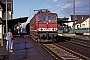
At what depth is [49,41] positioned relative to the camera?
2712 cm

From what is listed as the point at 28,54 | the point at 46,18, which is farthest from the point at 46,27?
the point at 28,54

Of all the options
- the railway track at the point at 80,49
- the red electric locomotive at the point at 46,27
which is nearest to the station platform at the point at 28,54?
the railway track at the point at 80,49

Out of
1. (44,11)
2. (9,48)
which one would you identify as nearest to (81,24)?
(44,11)

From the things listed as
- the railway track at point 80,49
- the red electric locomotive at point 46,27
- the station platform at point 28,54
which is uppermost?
the red electric locomotive at point 46,27

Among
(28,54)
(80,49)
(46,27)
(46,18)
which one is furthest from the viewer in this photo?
(46,18)

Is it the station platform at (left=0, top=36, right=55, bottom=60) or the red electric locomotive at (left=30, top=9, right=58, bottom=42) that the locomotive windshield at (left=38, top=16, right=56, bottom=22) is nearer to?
the red electric locomotive at (left=30, top=9, right=58, bottom=42)

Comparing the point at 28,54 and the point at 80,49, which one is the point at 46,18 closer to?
the point at 80,49

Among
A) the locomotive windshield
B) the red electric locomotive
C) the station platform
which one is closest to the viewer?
the station platform

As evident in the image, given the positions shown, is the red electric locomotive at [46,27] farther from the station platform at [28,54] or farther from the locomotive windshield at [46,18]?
the station platform at [28,54]

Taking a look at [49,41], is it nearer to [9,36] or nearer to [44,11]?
[44,11]

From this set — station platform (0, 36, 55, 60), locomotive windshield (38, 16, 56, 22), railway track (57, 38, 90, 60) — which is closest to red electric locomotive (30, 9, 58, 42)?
locomotive windshield (38, 16, 56, 22)

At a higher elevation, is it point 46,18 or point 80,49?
point 46,18

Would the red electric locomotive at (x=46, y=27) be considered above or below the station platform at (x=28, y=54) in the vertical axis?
above

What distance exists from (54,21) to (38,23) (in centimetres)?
196
